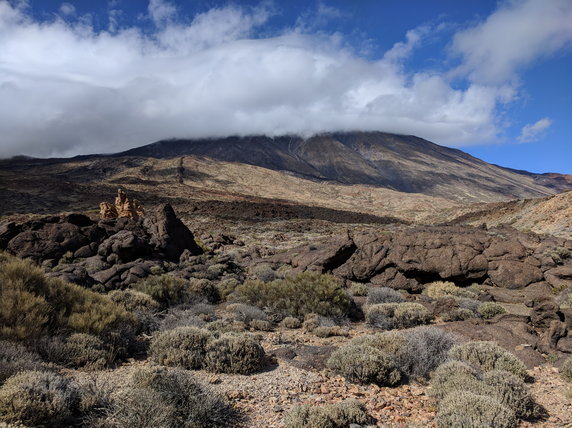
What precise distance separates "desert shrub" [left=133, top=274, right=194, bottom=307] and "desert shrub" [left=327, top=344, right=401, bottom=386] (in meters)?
6.91

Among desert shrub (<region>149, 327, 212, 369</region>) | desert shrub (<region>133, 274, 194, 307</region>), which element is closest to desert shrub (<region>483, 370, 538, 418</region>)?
desert shrub (<region>149, 327, 212, 369</region>)

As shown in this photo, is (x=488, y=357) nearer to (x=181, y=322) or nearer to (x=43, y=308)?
(x=181, y=322)

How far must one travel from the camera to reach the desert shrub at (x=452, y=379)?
17.8ft

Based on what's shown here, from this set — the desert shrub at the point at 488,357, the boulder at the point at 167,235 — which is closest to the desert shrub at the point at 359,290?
the desert shrub at the point at 488,357

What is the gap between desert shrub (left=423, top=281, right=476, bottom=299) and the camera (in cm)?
1299

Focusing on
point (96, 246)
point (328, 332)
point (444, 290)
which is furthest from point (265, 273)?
point (96, 246)

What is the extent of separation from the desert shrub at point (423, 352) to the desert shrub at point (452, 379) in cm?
27

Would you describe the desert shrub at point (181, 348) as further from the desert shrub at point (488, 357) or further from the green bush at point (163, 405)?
the desert shrub at point (488, 357)

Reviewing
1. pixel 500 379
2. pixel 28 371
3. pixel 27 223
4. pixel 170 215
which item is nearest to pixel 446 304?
pixel 500 379

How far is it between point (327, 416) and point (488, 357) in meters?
3.69

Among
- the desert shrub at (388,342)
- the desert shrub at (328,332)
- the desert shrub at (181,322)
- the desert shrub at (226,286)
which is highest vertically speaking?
the desert shrub at (388,342)

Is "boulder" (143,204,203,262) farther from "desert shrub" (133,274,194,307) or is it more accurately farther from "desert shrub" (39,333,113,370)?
"desert shrub" (39,333,113,370)

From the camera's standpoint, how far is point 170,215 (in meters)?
20.5

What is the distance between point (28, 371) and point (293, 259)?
13.9 metres
